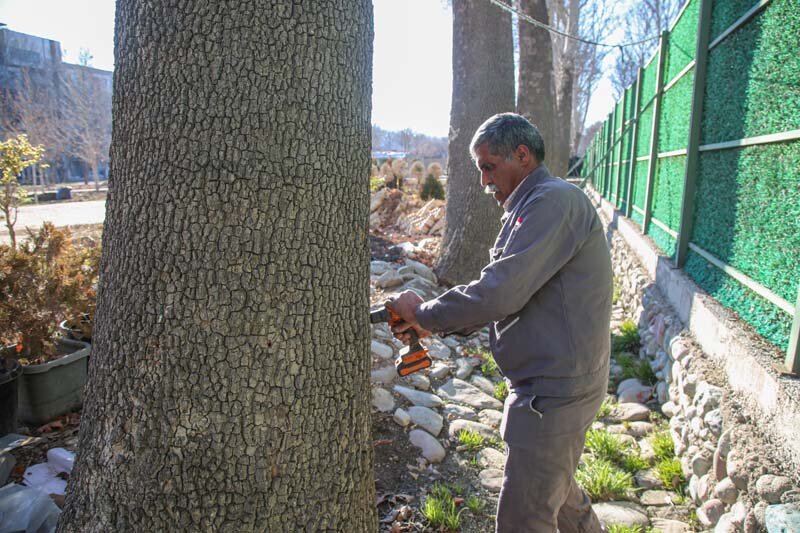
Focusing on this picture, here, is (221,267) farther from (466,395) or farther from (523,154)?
(466,395)

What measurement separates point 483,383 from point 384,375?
0.97 m

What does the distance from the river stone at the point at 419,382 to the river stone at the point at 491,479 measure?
44.9 inches

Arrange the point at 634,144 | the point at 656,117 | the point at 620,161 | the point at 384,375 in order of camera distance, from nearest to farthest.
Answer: the point at 384,375, the point at 656,117, the point at 634,144, the point at 620,161


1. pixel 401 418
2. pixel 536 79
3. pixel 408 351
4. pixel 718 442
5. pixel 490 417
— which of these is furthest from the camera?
pixel 536 79

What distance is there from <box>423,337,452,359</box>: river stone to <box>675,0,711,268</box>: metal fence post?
2255 mm

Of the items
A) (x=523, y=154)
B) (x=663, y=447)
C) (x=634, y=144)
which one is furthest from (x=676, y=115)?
(x=523, y=154)

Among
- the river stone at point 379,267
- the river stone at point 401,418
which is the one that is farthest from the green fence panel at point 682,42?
the river stone at point 401,418

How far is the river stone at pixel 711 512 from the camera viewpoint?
2661 millimetres

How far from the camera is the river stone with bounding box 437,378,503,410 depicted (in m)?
4.42

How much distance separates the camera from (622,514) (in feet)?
10.0

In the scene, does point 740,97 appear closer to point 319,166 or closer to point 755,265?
point 755,265

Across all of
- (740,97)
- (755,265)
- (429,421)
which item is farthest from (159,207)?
(740,97)

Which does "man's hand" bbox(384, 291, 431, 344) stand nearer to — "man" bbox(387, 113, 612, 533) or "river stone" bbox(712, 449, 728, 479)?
"man" bbox(387, 113, 612, 533)

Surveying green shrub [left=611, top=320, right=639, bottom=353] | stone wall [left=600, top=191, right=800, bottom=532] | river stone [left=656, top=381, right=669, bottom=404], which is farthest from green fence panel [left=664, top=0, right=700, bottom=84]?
river stone [left=656, top=381, right=669, bottom=404]
